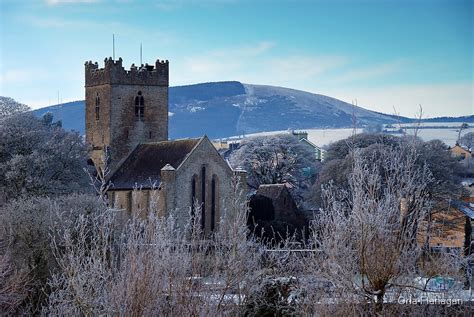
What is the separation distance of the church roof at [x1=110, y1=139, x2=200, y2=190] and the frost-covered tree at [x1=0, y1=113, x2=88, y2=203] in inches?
115

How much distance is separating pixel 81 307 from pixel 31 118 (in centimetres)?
3267

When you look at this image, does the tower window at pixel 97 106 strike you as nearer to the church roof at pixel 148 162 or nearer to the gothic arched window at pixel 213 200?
the church roof at pixel 148 162

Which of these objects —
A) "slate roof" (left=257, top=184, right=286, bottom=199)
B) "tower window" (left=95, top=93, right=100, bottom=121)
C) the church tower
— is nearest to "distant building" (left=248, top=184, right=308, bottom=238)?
"slate roof" (left=257, top=184, right=286, bottom=199)

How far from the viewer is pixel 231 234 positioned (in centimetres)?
2527

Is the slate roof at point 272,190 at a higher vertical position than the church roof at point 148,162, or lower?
lower

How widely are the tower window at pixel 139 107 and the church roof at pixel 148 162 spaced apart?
6.92 ft

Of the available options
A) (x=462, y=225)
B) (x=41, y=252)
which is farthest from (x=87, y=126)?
(x=41, y=252)

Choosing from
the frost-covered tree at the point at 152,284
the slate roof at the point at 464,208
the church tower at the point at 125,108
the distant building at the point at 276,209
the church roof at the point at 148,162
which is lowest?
the distant building at the point at 276,209

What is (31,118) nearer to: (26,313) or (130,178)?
(130,178)

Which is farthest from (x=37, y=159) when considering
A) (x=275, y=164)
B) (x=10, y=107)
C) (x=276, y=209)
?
(x=275, y=164)

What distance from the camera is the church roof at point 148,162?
50.3m

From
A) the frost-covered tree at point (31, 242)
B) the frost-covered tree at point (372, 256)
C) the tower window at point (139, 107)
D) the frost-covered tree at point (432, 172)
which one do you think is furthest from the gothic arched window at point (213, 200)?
the frost-covered tree at point (372, 256)

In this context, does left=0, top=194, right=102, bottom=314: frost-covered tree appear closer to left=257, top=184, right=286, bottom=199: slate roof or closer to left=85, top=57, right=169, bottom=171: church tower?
left=85, top=57, right=169, bottom=171: church tower

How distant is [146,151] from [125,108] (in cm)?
365
